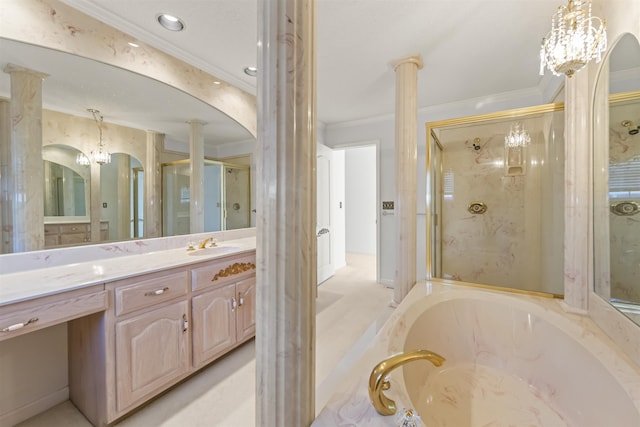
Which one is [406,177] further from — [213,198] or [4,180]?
[4,180]

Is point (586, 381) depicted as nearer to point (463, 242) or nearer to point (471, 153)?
point (463, 242)

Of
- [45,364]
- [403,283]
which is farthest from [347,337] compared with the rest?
[45,364]

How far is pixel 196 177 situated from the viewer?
2.39 m

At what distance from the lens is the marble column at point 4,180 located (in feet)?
4.36

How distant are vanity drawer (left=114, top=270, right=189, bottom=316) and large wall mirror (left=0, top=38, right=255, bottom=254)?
0.60m

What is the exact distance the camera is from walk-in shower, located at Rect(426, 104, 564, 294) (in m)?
2.32

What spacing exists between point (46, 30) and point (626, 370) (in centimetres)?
333

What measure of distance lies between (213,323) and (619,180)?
249cm

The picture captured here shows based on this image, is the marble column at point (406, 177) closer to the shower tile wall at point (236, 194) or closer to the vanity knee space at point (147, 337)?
the vanity knee space at point (147, 337)

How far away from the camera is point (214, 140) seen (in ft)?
8.26

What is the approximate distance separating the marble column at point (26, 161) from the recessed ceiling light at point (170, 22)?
0.77 metres

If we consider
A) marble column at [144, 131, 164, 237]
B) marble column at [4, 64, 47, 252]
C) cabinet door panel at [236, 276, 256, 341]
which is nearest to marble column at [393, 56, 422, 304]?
cabinet door panel at [236, 276, 256, 341]

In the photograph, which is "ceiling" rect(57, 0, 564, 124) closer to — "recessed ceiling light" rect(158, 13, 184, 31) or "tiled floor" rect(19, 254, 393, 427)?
"recessed ceiling light" rect(158, 13, 184, 31)

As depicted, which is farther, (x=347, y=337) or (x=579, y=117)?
(x=347, y=337)
